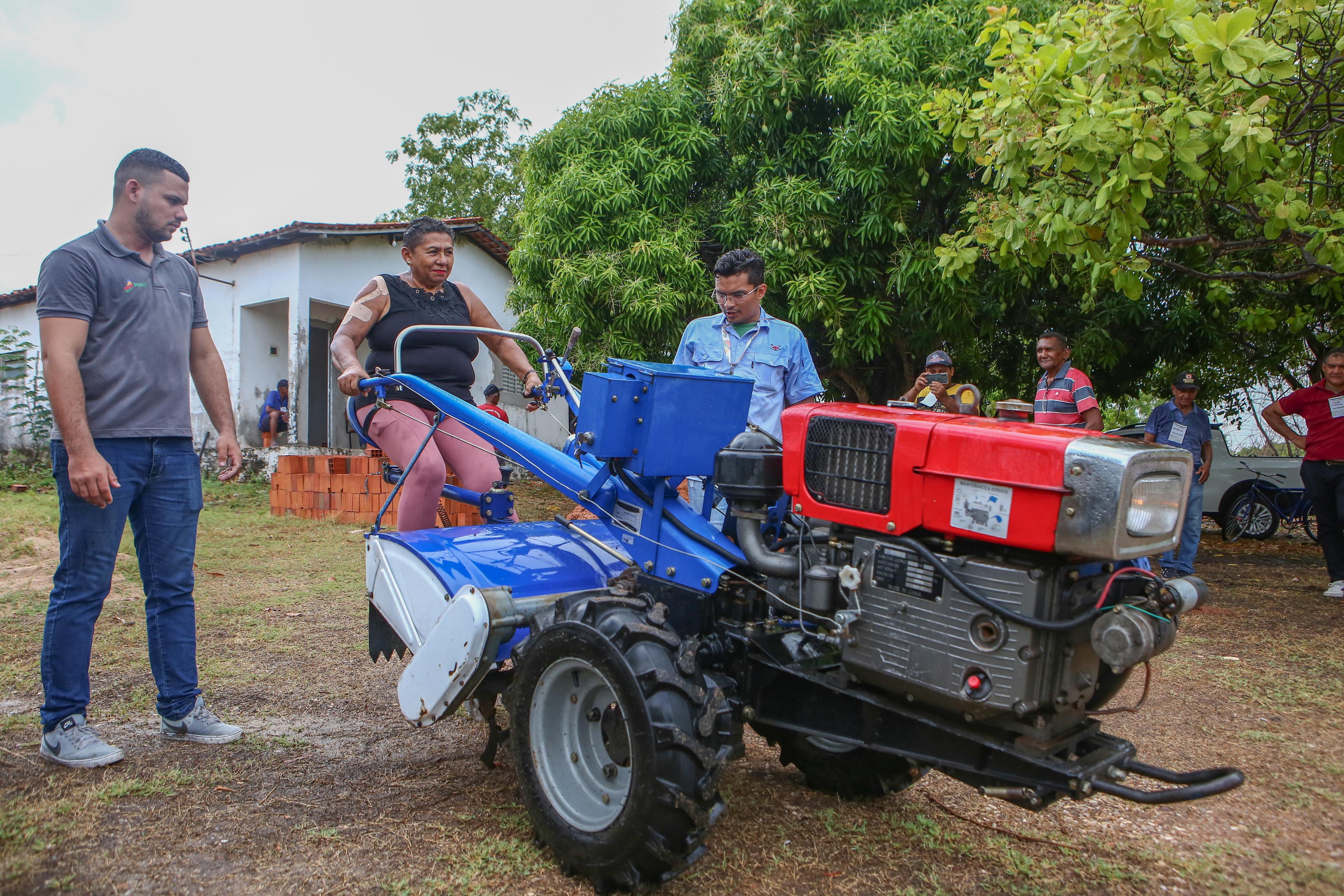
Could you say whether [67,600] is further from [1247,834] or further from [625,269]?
[625,269]

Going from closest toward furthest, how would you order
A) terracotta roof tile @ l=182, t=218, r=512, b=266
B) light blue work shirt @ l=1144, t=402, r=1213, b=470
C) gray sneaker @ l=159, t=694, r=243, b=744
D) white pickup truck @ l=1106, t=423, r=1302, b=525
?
gray sneaker @ l=159, t=694, r=243, b=744 → light blue work shirt @ l=1144, t=402, r=1213, b=470 → white pickup truck @ l=1106, t=423, r=1302, b=525 → terracotta roof tile @ l=182, t=218, r=512, b=266

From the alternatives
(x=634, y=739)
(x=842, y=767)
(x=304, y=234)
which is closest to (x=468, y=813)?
(x=634, y=739)

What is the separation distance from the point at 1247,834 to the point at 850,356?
7.58 metres

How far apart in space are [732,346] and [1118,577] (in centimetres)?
222

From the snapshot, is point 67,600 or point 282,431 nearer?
point 67,600

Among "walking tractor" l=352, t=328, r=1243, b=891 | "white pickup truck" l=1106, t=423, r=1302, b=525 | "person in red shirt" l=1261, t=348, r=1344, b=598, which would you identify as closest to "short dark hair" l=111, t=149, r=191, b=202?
"walking tractor" l=352, t=328, r=1243, b=891

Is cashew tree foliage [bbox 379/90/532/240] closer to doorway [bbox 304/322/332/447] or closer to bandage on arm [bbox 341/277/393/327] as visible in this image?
doorway [bbox 304/322/332/447]

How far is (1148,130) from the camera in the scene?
458cm

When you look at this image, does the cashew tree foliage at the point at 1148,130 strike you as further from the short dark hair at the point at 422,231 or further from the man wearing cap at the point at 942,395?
the short dark hair at the point at 422,231

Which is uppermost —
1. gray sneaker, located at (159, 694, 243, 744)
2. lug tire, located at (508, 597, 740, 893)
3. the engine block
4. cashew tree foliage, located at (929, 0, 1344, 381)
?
cashew tree foliage, located at (929, 0, 1344, 381)

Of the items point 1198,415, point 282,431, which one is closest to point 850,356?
point 1198,415

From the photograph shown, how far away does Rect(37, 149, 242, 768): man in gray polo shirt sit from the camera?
9.70 feet

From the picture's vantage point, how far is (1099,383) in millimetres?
11672

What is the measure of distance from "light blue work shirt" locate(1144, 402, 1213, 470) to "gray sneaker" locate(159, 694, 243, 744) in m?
6.88
